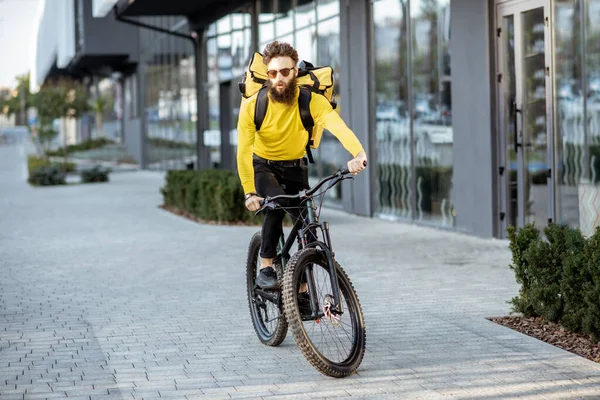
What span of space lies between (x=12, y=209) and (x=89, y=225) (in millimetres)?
5099

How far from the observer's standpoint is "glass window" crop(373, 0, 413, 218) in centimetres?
1512

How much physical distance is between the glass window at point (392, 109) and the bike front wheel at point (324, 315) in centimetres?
937

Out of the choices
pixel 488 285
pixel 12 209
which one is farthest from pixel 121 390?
pixel 12 209

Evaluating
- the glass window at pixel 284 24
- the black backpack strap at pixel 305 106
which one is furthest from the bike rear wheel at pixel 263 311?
the glass window at pixel 284 24

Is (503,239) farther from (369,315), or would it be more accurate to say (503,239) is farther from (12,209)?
(12,209)

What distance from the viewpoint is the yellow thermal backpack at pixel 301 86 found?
5938 millimetres

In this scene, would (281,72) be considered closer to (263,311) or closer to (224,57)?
(263,311)

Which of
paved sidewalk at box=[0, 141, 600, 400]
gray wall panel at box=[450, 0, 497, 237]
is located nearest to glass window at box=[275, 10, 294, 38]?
paved sidewalk at box=[0, 141, 600, 400]

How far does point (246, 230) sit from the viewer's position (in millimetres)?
14672

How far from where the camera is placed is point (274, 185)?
609 cm

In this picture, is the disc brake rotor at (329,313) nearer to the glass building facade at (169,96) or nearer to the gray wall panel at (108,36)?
the glass building facade at (169,96)

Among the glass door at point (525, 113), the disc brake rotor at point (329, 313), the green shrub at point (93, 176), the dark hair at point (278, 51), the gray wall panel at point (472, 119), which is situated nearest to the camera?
the disc brake rotor at point (329, 313)

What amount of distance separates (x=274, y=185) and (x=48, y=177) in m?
25.2

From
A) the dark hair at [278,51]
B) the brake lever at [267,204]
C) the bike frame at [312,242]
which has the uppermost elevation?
the dark hair at [278,51]
